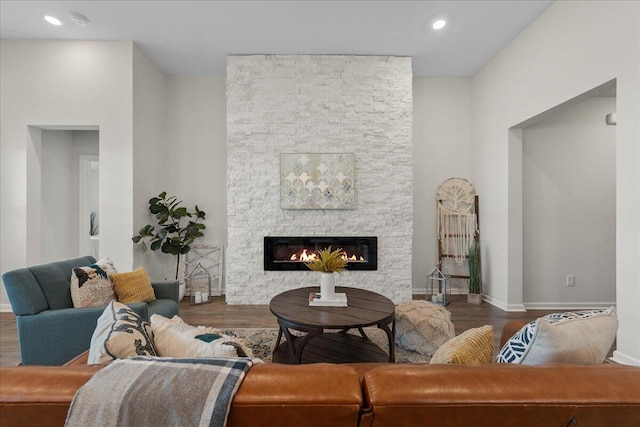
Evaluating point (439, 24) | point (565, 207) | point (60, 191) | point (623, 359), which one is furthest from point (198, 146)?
point (623, 359)

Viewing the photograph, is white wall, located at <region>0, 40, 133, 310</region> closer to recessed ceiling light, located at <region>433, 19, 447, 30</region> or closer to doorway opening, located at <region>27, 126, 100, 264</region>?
doorway opening, located at <region>27, 126, 100, 264</region>

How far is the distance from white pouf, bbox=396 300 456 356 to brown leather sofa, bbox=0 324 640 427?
1970 millimetres

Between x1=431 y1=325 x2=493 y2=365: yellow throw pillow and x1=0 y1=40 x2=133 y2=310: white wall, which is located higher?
x1=0 y1=40 x2=133 y2=310: white wall

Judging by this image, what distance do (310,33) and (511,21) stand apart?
7.58ft

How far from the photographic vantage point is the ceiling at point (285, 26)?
3.33 m

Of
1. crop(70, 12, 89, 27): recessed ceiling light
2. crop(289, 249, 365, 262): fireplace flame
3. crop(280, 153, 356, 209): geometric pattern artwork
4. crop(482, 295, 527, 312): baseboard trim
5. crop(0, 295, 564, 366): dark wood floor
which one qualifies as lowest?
crop(0, 295, 564, 366): dark wood floor

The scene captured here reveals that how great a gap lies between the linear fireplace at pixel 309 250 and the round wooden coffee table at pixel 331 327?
172 centimetres

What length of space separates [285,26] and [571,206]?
4.27 m

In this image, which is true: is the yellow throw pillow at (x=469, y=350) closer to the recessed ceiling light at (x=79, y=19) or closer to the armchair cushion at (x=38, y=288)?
the armchair cushion at (x=38, y=288)

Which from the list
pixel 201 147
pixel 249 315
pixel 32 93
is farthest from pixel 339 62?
pixel 32 93

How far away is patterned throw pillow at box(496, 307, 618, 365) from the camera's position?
3.32 ft

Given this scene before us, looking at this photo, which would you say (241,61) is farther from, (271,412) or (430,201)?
(271,412)

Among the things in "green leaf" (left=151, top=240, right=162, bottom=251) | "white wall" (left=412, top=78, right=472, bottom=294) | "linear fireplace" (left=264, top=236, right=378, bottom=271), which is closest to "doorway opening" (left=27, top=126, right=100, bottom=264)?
"green leaf" (left=151, top=240, right=162, bottom=251)

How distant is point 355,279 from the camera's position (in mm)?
4387
